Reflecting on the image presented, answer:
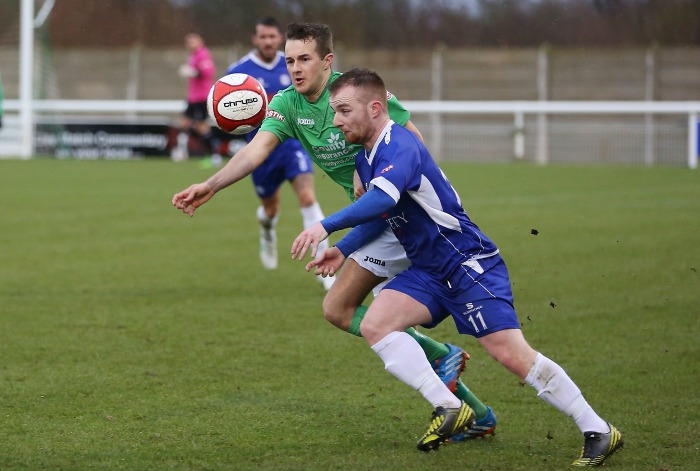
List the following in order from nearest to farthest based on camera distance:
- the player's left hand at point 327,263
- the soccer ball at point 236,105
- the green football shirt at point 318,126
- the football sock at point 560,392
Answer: the football sock at point 560,392, the player's left hand at point 327,263, the green football shirt at point 318,126, the soccer ball at point 236,105

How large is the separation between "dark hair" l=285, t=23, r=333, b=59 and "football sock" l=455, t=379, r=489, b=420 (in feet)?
5.82

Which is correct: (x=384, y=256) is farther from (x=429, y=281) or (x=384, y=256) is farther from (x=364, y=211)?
(x=364, y=211)

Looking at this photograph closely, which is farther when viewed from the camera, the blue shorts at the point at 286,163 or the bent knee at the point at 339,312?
the blue shorts at the point at 286,163

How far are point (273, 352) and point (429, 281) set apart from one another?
2.27 meters

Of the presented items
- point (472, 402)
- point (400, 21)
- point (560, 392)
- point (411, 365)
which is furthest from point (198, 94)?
point (560, 392)

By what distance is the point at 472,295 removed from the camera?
4820 mm

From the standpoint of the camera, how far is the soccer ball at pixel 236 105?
5.93 m

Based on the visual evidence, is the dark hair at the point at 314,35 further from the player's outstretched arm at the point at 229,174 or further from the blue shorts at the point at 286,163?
the blue shorts at the point at 286,163

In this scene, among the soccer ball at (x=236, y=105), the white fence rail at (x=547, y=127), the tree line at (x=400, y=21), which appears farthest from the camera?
the tree line at (x=400, y=21)

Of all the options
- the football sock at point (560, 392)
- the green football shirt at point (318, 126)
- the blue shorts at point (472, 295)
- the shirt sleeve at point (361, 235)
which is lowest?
the football sock at point (560, 392)

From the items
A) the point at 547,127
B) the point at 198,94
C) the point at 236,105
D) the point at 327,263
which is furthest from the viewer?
the point at 547,127

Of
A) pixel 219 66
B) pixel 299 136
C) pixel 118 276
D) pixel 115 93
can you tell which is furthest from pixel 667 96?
pixel 299 136

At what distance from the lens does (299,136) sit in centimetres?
571

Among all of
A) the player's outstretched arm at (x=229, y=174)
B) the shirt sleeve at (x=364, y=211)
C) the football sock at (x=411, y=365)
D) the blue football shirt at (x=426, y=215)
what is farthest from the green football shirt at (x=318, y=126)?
the football sock at (x=411, y=365)
